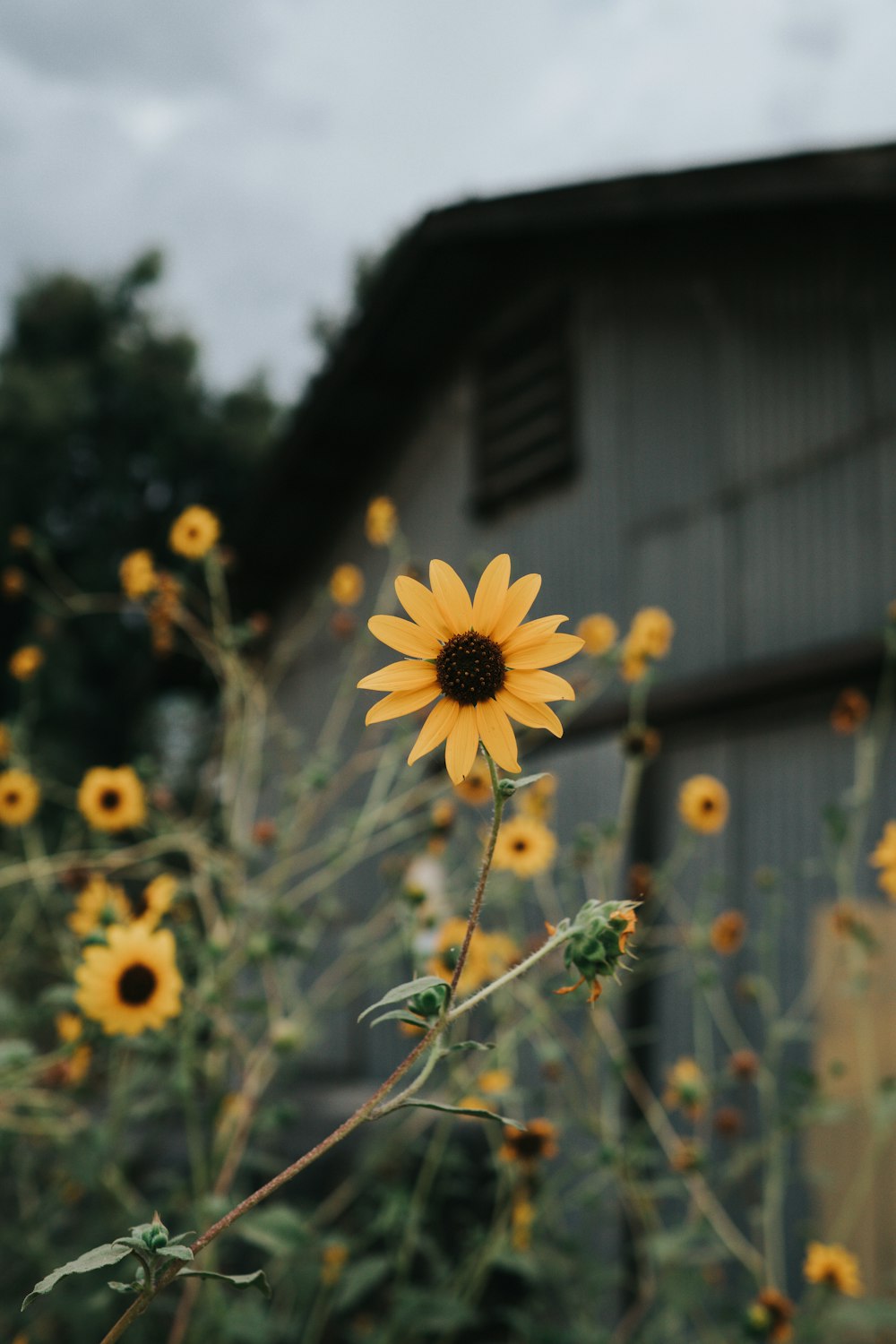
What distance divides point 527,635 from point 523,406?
218 inches

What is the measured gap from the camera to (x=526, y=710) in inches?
41.5

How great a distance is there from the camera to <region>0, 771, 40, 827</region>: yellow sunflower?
8.71 feet

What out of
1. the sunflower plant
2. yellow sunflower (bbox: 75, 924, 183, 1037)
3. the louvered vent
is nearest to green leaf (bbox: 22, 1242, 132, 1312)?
the sunflower plant

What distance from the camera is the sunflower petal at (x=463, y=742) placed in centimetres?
103

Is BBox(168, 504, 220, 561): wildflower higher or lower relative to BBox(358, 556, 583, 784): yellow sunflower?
higher

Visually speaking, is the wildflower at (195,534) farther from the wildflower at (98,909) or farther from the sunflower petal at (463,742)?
the sunflower petal at (463,742)

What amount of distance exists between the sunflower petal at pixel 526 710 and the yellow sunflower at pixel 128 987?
0.99 metres

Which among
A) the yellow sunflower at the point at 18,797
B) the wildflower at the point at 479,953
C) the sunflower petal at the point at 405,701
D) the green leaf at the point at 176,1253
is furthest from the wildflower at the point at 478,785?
the green leaf at the point at 176,1253

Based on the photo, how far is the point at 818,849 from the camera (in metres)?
4.14

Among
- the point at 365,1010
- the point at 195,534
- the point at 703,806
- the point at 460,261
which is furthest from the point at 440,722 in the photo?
the point at 460,261

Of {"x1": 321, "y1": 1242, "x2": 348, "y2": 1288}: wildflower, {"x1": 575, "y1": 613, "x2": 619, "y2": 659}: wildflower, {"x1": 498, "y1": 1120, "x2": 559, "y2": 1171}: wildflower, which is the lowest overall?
{"x1": 321, "y1": 1242, "x2": 348, "y2": 1288}: wildflower

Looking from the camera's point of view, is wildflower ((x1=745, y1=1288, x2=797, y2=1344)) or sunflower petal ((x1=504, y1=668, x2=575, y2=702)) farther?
wildflower ((x1=745, y1=1288, x2=797, y2=1344))

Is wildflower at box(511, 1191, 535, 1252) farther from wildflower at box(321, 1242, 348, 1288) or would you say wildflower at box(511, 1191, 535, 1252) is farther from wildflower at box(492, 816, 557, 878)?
wildflower at box(492, 816, 557, 878)

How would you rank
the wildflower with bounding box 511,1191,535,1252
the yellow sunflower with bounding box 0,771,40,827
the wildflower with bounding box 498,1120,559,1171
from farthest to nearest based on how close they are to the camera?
the yellow sunflower with bounding box 0,771,40,827
the wildflower with bounding box 511,1191,535,1252
the wildflower with bounding box 498,1120,559,1171
